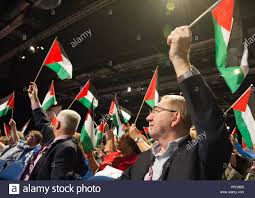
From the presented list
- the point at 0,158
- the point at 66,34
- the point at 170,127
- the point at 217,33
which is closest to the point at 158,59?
the point at 66,34

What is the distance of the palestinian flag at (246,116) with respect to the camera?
3915mm

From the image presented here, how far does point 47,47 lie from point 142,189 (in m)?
7.46

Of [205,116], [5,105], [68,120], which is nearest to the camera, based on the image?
[205,116]

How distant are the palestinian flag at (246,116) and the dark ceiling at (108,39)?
2.09 m

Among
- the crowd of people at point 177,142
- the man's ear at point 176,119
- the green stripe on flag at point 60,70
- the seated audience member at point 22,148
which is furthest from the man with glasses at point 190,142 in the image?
the green stripe on flag at point 60,70

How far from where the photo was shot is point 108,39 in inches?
304

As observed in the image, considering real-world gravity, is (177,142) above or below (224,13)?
below

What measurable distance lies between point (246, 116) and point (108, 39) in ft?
14.2

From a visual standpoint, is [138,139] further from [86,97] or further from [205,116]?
[86,97]

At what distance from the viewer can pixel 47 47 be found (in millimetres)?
8547

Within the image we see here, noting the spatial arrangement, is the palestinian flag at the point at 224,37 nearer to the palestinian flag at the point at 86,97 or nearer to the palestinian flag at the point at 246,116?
the palestinian flag at the point at 246,116

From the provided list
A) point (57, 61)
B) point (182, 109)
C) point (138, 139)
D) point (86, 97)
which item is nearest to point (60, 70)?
point (57, 61)

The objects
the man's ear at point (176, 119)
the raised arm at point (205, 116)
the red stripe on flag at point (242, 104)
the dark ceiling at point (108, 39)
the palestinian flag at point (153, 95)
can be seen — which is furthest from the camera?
the dark ceiling at point (108, 39)

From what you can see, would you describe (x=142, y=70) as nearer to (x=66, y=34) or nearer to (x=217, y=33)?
(x=66, y=34)
